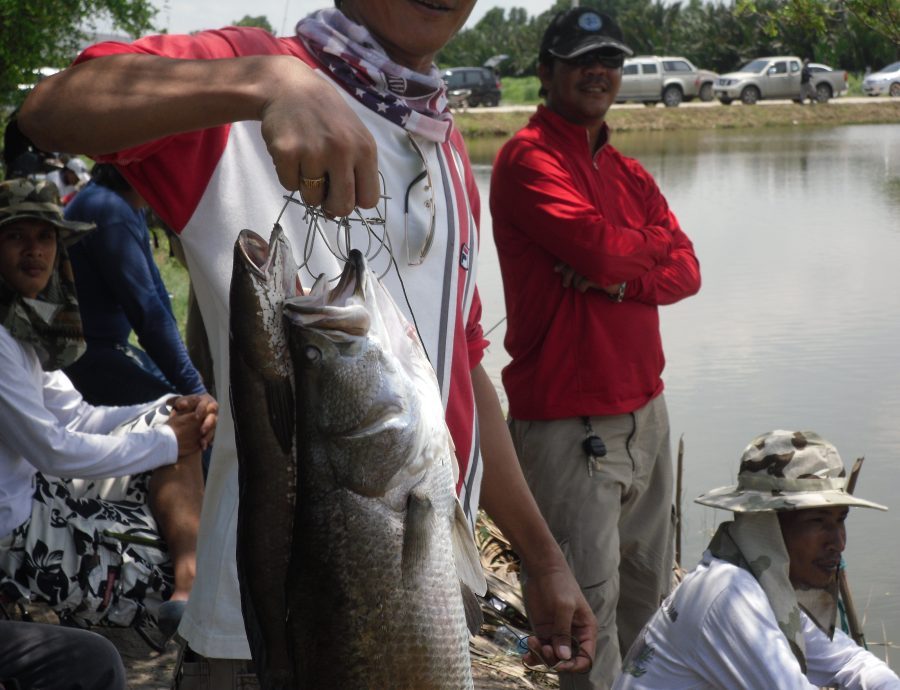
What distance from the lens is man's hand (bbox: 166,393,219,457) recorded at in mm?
4754

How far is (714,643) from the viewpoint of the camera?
3730 millimetres

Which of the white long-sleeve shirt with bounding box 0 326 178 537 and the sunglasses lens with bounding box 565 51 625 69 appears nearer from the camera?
the white long-sleeve shirt with bounding box 0 326 178 537

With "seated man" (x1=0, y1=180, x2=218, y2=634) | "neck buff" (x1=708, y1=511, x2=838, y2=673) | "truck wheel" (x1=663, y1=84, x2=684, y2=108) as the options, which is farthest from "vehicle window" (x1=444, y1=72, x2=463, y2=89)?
"neck buff" (x1=708, y1=511, x2=838, y2=673)

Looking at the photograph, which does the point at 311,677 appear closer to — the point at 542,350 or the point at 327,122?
→ the point at 327,122

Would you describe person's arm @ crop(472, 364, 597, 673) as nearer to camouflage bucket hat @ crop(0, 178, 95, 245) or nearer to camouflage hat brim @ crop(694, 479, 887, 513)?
camouflage hat brim @ crop(694, 479, 887, 513)

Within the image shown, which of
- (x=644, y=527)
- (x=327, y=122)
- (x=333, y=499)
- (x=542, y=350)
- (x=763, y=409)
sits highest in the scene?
(x=327, y=122)

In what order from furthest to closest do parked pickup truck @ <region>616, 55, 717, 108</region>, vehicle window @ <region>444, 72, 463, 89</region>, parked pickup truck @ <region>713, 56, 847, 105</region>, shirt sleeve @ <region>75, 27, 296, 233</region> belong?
vehicle window @ <region>444, 72, 463, 89</region>
parked pickup truck @ <region>616, 55, 717, 108</region>
parked pickup truck @ <region>713, 56, 847, 105</region>
shirt sleeve @ <region>75, 27, 296, 233</region>

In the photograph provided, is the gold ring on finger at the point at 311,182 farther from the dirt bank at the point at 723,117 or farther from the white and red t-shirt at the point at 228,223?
the dirt bank at the point at 723,117

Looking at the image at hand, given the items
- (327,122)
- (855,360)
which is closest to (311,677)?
(327,122)

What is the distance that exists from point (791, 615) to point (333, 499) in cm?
273

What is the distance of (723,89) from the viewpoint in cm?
4059

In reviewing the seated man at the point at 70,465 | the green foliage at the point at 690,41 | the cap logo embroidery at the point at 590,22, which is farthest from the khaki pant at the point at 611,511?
the green foliage at the point at 690,41

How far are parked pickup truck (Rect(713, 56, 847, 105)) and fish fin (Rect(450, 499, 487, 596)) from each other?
39.9 meters

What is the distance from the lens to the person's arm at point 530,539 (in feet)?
8.32
